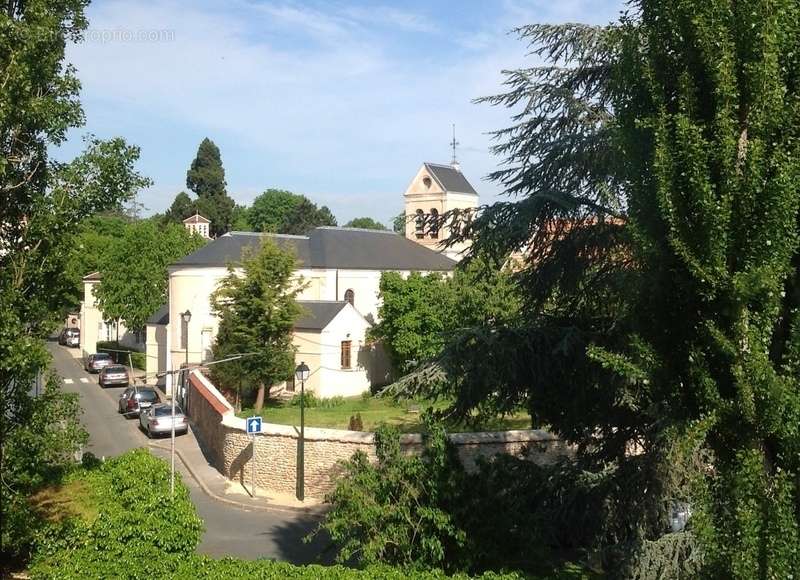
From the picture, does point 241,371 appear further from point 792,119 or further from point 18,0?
point 792,119

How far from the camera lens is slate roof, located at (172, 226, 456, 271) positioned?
42.5m

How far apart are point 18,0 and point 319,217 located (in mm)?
96127

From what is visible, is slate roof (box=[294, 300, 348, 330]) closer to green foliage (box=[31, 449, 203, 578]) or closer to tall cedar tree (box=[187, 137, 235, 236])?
green foliage (box=[31, 449, 203, 578])

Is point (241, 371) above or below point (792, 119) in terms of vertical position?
below

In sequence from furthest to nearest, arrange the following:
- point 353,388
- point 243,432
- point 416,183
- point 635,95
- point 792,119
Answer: point 416,183, point 353,388, point 243,432, point 635,95, point 792,119

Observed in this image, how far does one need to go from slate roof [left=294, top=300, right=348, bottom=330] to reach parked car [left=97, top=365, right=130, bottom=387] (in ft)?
35.5

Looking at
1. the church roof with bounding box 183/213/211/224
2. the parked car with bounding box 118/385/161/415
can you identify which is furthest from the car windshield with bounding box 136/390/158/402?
the church roof with bounding box 183/213/211/224

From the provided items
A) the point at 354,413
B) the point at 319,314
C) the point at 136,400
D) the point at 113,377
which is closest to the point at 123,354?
the point at 113,377

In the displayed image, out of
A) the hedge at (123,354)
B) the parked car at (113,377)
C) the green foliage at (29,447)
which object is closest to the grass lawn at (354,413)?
the parked car at (113,377)

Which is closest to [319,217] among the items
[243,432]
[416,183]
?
[416,183]

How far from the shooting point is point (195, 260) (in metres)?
41.8

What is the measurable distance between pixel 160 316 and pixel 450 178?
22005 millimetres

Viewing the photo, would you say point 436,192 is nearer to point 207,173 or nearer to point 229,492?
point 229,492

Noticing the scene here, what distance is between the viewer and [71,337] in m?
67.5
